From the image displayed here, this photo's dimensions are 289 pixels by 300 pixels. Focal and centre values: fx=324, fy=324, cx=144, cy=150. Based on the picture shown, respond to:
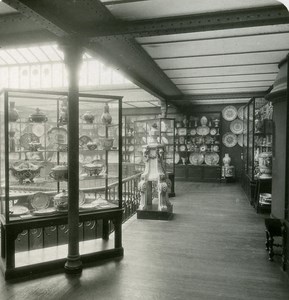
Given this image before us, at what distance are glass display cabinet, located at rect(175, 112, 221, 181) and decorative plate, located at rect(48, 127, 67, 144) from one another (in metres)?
7.98

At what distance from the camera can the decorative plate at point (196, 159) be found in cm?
1200

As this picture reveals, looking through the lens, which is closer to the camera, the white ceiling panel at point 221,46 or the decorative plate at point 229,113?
the white ceiling panel at point 221,46

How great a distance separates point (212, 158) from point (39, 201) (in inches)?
345

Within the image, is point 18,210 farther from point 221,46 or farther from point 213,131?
point 213,131

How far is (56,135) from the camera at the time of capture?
14.2 ft

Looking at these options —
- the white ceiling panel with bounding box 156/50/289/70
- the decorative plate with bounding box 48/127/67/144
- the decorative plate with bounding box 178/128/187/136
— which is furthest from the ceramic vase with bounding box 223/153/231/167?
the decorative plate with bounding box 48/127/67/144

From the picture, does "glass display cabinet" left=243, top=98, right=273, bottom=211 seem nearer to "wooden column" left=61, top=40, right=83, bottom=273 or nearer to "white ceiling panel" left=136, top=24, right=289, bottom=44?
"white ceiling panel" left=136, top=24, right=289, bottom=44

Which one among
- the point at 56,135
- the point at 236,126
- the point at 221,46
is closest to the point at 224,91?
the point at 236,126

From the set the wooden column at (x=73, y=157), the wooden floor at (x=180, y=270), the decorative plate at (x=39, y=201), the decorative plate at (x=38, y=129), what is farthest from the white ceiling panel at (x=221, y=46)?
the wooden floor at (x=180, y=270)

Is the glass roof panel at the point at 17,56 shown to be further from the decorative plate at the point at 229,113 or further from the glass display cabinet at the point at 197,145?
the decorative plate at the point at 229,113

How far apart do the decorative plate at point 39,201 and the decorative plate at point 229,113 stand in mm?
9235

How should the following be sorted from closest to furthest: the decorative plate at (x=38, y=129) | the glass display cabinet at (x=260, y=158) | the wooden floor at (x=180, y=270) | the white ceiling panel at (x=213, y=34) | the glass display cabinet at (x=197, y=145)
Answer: the wooden floor at (x=180, y=270), the white ceiling panel at (x=213, y=34), the decorative plate at (x=38, y=129), the glass display cabinet at (x=260, y=158), the glass display cabinet at (x=197, y=145)

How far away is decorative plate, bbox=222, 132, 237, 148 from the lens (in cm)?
1207

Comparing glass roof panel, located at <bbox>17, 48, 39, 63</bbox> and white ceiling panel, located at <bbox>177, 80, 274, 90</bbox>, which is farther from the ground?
glass roof panel, located at <bbox>17, 48, 39, 63</bbox>
